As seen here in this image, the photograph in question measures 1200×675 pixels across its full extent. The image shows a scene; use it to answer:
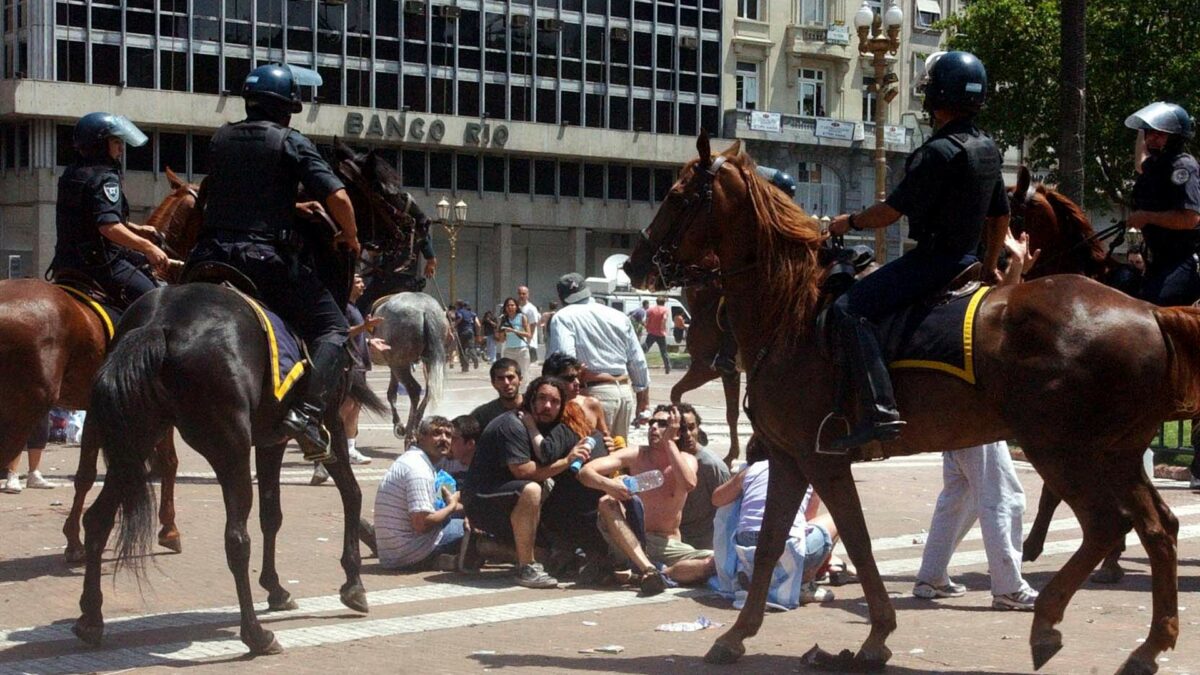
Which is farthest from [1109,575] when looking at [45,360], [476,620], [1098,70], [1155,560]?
[1098,70]

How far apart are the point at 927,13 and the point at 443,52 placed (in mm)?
23274

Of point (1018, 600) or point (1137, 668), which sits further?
point (1018, 600)

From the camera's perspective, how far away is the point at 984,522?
9.72 m

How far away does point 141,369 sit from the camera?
25.6 feet

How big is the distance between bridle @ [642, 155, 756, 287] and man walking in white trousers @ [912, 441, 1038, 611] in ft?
7.34

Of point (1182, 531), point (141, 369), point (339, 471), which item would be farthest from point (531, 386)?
point (1182, 531)

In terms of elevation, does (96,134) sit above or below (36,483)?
above

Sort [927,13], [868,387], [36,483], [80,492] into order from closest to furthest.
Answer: [868,387] < [80,492] < [36,483] < [927,13]

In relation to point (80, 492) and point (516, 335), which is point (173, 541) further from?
point (516, 335)

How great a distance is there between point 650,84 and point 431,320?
155 ft

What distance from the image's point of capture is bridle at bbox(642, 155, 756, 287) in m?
8.11

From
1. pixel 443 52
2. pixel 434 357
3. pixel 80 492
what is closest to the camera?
pixel 80 492

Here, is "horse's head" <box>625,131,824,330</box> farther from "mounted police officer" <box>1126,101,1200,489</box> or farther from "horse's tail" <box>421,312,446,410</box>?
"horse's tail" <box>421,312,446,410</box>

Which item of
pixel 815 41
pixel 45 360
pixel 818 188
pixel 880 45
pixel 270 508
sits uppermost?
pixel 815 41
